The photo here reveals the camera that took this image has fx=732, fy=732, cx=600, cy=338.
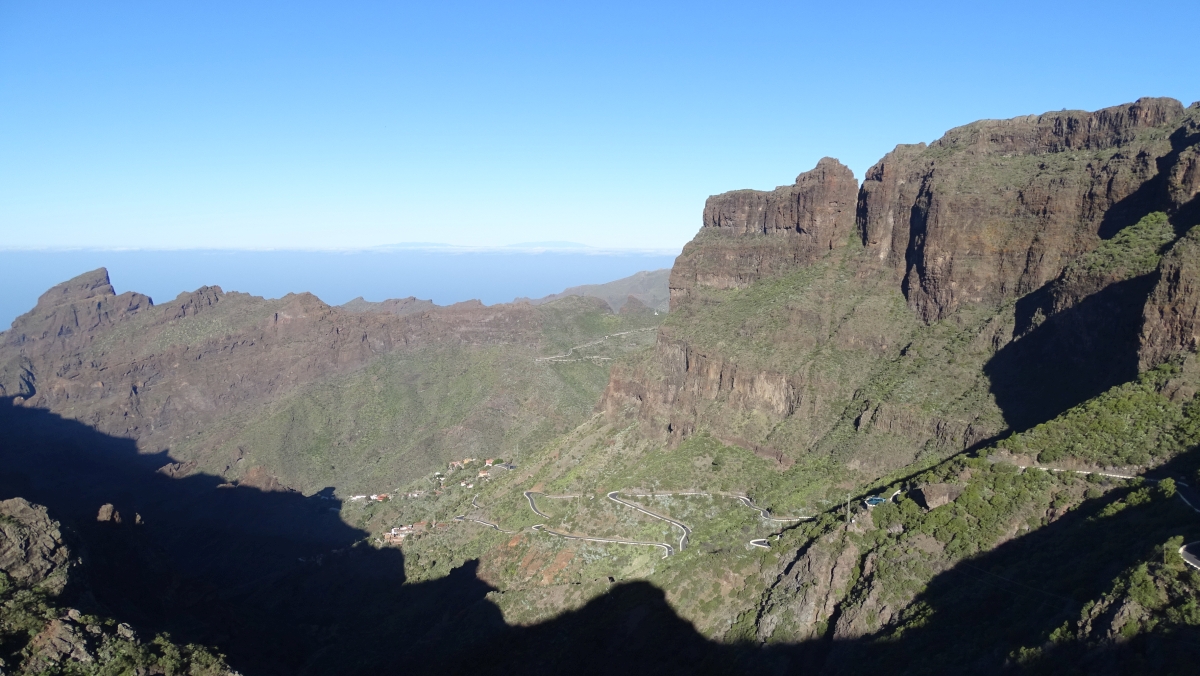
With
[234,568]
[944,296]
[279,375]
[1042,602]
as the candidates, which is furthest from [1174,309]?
[279,375]

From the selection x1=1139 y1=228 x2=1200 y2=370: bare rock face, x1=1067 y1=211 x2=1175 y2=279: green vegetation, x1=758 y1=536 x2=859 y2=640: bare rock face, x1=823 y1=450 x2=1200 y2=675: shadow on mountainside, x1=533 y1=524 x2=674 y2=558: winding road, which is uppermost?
x1=1067 y1=211 x2=1175 y2=279: green vegetation

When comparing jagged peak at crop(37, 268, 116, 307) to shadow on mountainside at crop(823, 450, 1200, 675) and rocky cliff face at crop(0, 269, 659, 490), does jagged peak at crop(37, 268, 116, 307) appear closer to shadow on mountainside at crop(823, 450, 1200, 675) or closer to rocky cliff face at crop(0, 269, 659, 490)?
rocky cliff face at crop(0, 269, 659, 490)

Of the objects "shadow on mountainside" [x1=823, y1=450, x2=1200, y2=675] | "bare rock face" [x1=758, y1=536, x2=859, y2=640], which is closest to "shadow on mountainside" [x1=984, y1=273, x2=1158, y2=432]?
"shadow on mountainside" [x1=823, y1=450, x2=1200, y2=675]

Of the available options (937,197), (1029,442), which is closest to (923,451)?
(1029,442)

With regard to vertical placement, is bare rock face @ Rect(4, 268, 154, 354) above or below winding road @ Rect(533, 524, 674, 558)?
above

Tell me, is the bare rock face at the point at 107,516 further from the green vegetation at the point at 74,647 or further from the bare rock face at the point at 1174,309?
the bare rock face at the point at 1174,309

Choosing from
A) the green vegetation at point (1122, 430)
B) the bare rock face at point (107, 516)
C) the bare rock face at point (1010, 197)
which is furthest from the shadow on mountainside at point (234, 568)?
the bare rock face at point (1010, 197)

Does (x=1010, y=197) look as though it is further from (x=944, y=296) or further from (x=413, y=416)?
(x=413, y=416)
